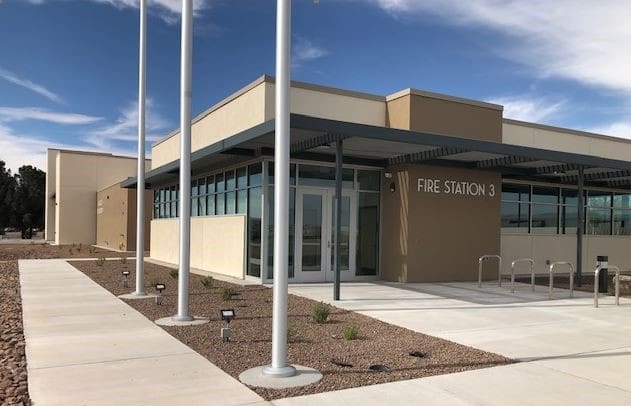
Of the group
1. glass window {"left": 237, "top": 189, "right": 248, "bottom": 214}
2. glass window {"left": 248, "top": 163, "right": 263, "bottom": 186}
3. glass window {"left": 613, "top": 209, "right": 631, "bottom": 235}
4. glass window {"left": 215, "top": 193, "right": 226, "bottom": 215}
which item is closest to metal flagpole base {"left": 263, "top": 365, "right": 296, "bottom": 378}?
glass window {"left": 248, "top": 163, "right": 263, "bottom": 186}

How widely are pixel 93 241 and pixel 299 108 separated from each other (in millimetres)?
35101

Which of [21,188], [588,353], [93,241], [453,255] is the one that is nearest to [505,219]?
[453,255]

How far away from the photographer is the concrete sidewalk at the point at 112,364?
5.07 metres

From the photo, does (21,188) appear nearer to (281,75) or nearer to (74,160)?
(74,160)

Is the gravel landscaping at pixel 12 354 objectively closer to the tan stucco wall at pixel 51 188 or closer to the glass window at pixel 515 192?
the glass window at pixel 515 192

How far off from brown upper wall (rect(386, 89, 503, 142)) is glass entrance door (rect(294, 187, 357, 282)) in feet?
8.05

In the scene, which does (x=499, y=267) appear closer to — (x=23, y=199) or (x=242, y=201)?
(x=242, y=201)

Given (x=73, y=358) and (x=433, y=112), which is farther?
(x=433, y=112)

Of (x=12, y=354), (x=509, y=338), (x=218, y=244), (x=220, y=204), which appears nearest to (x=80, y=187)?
(x=220, y=204)

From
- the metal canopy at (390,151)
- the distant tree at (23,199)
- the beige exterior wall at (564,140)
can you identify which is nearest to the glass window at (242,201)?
the metal canopy at (390,151)

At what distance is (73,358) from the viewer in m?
6.43

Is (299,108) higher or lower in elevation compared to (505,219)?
higher

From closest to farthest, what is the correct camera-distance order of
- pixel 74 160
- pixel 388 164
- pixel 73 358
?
pixel 73 358 → pixel 388 164 → pixel 74 160

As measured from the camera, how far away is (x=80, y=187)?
44.0 metres
